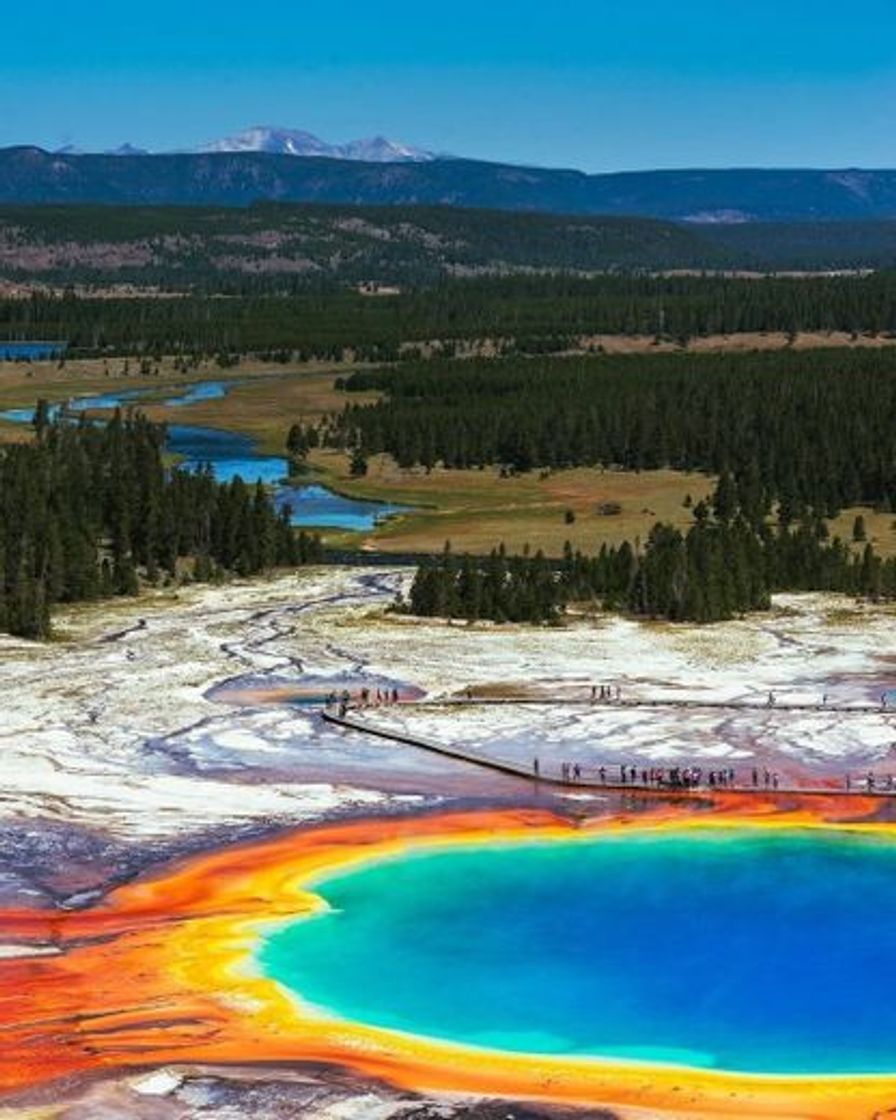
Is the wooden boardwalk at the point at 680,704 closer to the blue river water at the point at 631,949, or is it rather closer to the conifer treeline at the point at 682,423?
the blue river water at the point at 631,949

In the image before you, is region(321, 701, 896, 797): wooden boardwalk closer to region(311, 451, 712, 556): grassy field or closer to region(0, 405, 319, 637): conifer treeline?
region(0, 405, 319, 637): conifer treeline

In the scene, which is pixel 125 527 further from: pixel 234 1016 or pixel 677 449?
pixel 234 1016

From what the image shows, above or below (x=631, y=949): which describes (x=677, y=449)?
above

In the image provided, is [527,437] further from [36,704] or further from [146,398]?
[36,704]

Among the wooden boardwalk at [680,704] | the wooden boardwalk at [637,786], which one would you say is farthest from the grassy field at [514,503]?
the wooden boardwalk at [637,786]

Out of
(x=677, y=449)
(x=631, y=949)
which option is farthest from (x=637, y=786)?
(x=677, y=449)

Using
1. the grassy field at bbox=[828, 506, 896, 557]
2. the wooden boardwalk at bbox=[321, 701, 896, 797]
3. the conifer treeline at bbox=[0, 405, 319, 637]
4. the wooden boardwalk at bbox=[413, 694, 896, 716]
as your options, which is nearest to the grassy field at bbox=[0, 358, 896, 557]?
the grassy field at bbox=[828, 506, 896, 557]

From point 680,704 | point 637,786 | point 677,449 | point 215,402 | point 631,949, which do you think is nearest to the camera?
point 631,949
